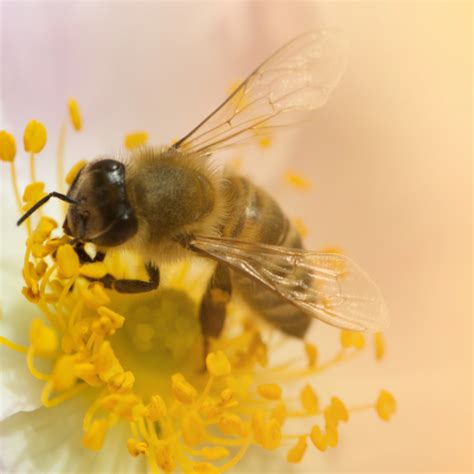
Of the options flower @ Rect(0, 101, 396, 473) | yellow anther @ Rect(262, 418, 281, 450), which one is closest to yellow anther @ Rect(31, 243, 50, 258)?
flower @ Rect(0, 101, 396, 473)

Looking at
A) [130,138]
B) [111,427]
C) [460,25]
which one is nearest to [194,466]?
[111,427]

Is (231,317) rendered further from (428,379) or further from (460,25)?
(460,25)

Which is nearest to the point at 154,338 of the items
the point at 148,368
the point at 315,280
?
the point at 148,368

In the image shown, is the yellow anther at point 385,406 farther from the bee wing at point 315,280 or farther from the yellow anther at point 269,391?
the bee wing at point 315,280

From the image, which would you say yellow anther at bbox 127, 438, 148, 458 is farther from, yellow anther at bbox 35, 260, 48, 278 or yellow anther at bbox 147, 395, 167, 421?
yellow anther at bbox 35, 260, 48, 278

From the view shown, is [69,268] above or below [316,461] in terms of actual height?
above

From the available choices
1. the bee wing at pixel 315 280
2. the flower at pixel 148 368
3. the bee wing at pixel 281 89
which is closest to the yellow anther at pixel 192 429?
the flower at pixel 148 368

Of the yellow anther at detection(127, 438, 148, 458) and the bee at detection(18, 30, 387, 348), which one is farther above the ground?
the bee at detection(18, 30, 387, 348)
